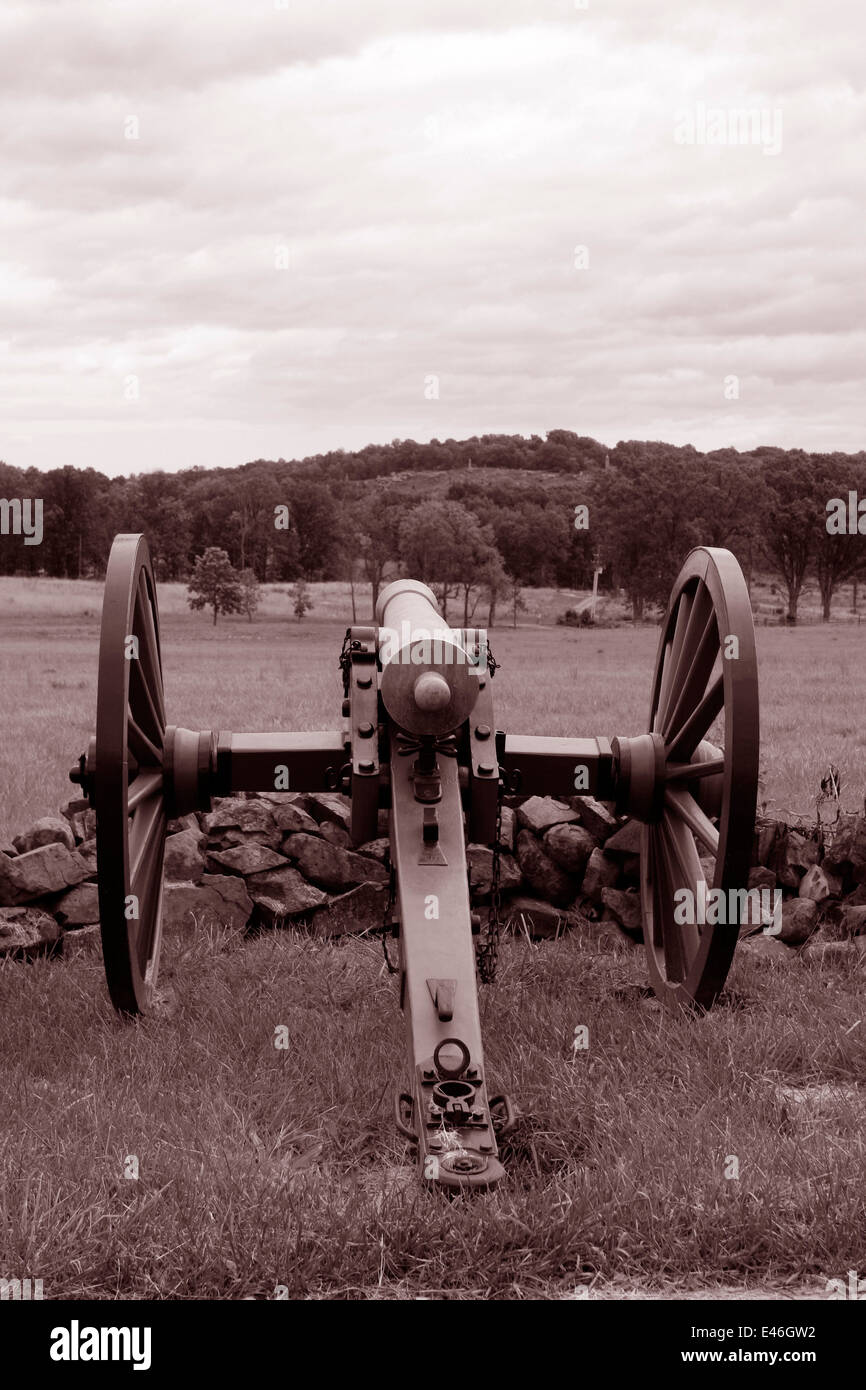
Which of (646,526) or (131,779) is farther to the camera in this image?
(646,526)

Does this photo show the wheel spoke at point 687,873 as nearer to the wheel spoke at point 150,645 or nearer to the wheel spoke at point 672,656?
the wheel spoke at point 672,656

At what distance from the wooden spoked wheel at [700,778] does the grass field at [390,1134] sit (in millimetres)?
281

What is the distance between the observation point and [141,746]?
5742mm

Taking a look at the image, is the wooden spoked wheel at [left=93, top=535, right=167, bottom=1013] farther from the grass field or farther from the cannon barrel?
the cannon barrel

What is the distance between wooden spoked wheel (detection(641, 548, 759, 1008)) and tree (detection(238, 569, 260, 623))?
142ft

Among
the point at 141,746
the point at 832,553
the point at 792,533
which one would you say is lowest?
the point at 141,746

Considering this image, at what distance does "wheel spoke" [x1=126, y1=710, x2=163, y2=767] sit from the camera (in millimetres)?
5516

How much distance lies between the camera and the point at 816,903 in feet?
24.2

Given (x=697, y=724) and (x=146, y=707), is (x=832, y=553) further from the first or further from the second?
(x=146, y=707)

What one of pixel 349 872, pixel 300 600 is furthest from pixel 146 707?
pixel 300 600

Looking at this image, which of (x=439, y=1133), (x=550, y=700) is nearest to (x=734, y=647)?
(x=439, y=1133)

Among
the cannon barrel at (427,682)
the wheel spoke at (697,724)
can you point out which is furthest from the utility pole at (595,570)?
the cannon barrel at (427,682)

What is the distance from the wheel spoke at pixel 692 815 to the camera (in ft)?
17.5

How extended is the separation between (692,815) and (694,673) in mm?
630
